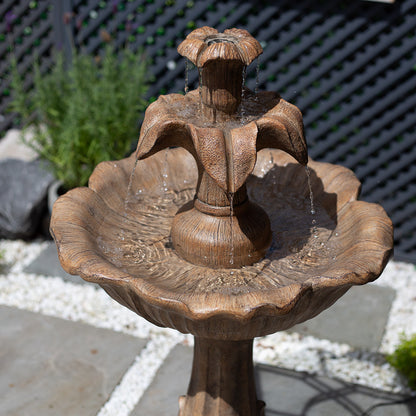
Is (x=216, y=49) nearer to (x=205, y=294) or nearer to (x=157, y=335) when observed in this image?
(x=205, y=294)

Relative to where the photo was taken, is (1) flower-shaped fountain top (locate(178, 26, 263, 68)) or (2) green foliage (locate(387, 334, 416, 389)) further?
(2) green foliage (locate(387, 334, 416, 389))

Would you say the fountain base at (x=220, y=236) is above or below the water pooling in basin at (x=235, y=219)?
above

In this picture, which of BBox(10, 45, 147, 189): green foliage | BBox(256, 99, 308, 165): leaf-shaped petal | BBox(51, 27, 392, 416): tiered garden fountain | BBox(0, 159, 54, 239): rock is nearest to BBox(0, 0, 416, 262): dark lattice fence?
BBox(10, 45, 147, 189): green foliage

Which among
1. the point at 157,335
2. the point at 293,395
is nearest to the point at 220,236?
the point at 293,395

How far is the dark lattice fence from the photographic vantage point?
4414mm

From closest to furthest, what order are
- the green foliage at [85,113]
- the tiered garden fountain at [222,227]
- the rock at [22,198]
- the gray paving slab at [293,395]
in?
the tiered garden fountain at [222,227] → the gray paving slab at [293,395] → the green foliage at [85,113] → the rock at [22,198]

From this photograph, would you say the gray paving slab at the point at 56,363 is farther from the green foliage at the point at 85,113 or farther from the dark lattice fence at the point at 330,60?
the dark lattice fence at the point at 330,60

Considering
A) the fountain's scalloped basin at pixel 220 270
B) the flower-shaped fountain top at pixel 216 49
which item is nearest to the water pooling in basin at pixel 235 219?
the fountain's scalloped basin at pixel 220 270

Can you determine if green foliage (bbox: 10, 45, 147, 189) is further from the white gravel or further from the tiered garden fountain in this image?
the tiered garden fountain

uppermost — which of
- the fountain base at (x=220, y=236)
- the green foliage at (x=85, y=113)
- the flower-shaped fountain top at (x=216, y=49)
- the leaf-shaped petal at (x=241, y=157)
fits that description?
the flower-shaped fountain top at (x=216, y=49)

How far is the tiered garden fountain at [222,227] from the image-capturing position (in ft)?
6.15

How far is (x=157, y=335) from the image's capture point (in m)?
3.70

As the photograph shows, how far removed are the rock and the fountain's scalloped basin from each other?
2.15 meters

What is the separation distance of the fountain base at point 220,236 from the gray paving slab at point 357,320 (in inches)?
66.8
